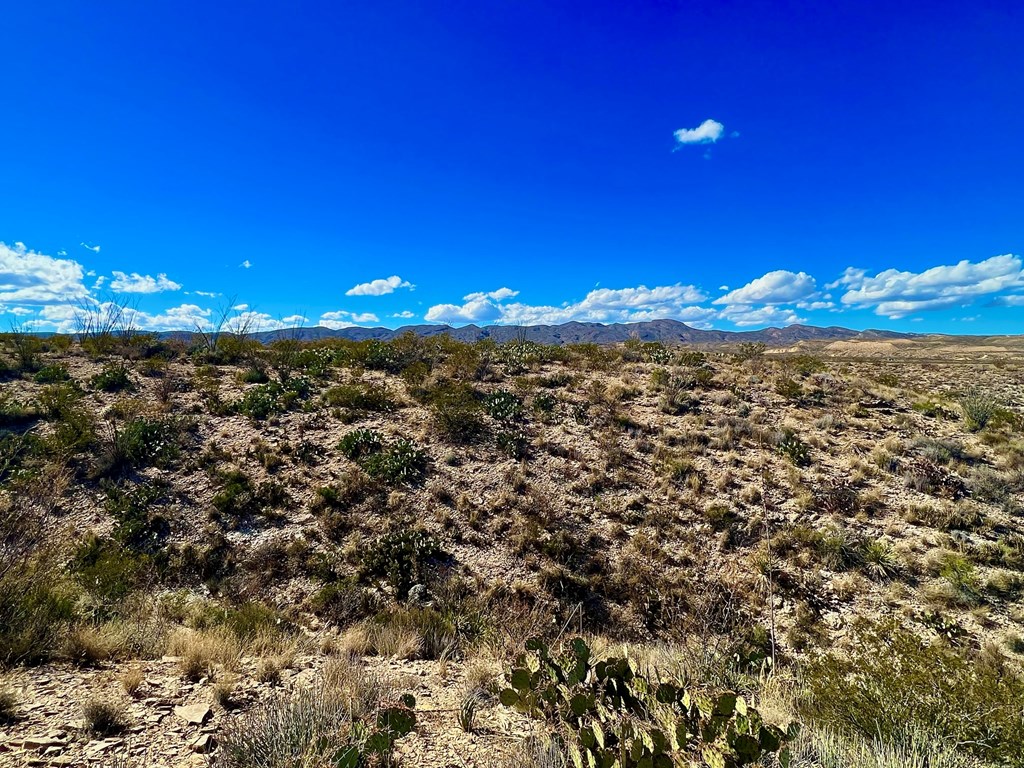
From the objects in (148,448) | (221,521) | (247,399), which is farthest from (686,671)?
(247,399)

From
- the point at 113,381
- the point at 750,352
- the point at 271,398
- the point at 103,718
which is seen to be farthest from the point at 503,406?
the point at 750,352

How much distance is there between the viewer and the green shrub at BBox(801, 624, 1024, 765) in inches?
132

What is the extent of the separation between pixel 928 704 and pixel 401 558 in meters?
7.22

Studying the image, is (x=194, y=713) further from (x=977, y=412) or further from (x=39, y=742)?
(x=977, y=412)

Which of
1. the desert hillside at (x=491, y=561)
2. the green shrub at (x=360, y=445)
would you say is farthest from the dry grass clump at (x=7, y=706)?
the green shrub at (x=360, y=445)

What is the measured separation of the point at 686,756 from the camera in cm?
315

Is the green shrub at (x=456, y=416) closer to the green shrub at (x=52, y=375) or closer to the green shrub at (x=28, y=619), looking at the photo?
the green shrub at (x=28, y=619)

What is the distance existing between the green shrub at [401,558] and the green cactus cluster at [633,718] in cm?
413

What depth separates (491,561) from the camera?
858 centimetres

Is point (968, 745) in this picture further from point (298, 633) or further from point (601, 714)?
→ point (298, 633)

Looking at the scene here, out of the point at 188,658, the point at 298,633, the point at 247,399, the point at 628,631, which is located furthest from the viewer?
the point at 247,399

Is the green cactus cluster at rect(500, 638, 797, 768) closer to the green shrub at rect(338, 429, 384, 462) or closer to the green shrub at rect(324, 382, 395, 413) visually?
the green shrub at rect(338, 429, 384, 462)

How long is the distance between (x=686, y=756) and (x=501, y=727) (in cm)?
148

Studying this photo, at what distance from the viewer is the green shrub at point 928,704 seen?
3.36m
